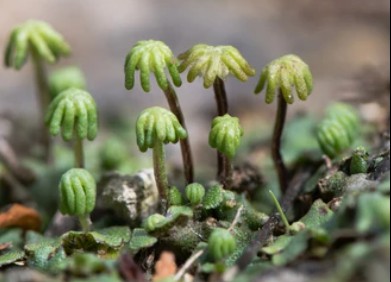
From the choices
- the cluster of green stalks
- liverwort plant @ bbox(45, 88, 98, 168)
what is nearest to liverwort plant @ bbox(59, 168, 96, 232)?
the cluster of green stalks

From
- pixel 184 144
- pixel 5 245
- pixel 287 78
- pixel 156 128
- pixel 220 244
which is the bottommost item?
→ pixel 5 245

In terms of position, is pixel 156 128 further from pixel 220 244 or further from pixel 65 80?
pixel 65 80

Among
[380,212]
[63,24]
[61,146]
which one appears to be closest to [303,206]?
[380,212]

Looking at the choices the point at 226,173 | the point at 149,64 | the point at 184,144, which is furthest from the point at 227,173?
the point at 149,64

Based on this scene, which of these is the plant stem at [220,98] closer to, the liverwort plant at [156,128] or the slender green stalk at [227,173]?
the slender green stalk at [227,173]

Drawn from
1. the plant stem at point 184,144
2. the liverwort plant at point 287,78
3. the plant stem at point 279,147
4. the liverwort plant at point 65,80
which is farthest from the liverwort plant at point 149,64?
the liverwort plant at point 65,80
